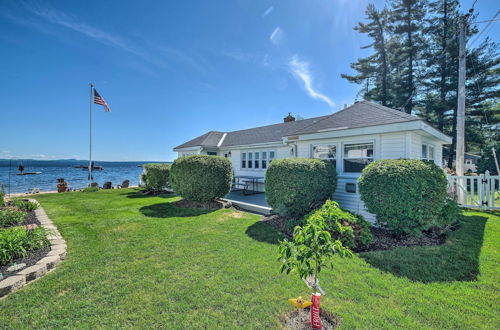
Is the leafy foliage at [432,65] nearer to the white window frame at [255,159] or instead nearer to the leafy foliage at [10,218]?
the white window frame at [255,159]

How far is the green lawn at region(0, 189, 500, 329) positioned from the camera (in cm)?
249

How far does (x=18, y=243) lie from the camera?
13.0 ft

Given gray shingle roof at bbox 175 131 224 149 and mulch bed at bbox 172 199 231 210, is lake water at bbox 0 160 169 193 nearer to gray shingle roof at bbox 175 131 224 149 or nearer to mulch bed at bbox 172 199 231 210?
mulch bed at bbox 172 199 231 210

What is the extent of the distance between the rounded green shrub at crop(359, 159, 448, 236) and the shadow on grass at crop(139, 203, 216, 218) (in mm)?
5931

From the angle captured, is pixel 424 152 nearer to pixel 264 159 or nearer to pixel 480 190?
pixel 480 190

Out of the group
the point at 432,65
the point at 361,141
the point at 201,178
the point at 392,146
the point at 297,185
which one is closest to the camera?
the point at 297,185

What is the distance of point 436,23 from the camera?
19.3 meters

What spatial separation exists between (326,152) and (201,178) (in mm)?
5295

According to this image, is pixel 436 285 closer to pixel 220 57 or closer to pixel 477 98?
pixel 220 57

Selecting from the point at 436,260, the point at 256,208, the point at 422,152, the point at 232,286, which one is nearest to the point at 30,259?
the point at 232,286

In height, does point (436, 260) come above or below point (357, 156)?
below

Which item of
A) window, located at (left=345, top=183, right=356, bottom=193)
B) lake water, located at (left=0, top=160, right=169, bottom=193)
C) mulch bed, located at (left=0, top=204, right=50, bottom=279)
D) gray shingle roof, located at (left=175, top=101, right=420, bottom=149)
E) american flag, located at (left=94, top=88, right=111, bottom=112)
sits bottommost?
lake water, located at (left=0, top=160, right=169, bottom=193)

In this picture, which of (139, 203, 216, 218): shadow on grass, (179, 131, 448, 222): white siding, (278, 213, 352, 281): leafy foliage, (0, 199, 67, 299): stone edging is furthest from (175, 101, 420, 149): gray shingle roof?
(0, 199, 67, 299): stone edging

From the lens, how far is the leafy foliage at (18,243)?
144 inches
